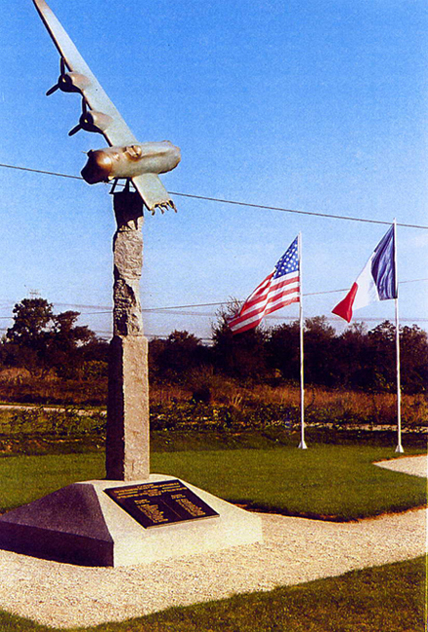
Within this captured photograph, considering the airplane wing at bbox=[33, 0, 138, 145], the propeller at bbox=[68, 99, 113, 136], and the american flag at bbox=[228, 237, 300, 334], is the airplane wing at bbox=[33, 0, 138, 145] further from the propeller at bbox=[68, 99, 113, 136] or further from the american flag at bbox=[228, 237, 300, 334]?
the american flag at bbox=[228, 237, 300, 334]

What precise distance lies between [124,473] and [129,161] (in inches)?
127

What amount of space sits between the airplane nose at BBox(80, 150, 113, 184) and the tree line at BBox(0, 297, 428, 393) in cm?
1630

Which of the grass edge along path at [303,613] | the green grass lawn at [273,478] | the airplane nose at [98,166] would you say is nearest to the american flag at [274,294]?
the green grass lawn at [273,478]

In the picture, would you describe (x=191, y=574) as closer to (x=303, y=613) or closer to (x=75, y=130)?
(x=303, y=613)

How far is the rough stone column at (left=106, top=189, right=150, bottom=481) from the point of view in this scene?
23.0ft

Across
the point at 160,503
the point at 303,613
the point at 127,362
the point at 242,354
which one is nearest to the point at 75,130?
the point at 127,362

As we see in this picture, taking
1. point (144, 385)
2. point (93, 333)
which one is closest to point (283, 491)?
point (144, 385)

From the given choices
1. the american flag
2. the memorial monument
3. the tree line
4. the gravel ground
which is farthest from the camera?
the tree line

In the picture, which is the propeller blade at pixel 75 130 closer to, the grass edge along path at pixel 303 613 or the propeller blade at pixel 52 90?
the propeller blade at pixel 52 90

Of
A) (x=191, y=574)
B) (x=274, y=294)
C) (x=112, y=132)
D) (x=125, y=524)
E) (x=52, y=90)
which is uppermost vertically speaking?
(x=52, y=90)

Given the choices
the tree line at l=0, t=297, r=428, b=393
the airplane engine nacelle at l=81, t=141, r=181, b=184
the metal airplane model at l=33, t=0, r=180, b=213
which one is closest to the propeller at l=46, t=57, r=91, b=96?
the metal airplane model at l=33, t=0, r=180, b=213

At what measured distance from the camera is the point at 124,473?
7012 millimetres

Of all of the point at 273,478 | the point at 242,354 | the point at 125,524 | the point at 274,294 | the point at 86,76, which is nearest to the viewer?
the point at 125,524

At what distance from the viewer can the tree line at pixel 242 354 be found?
23.7 metres
